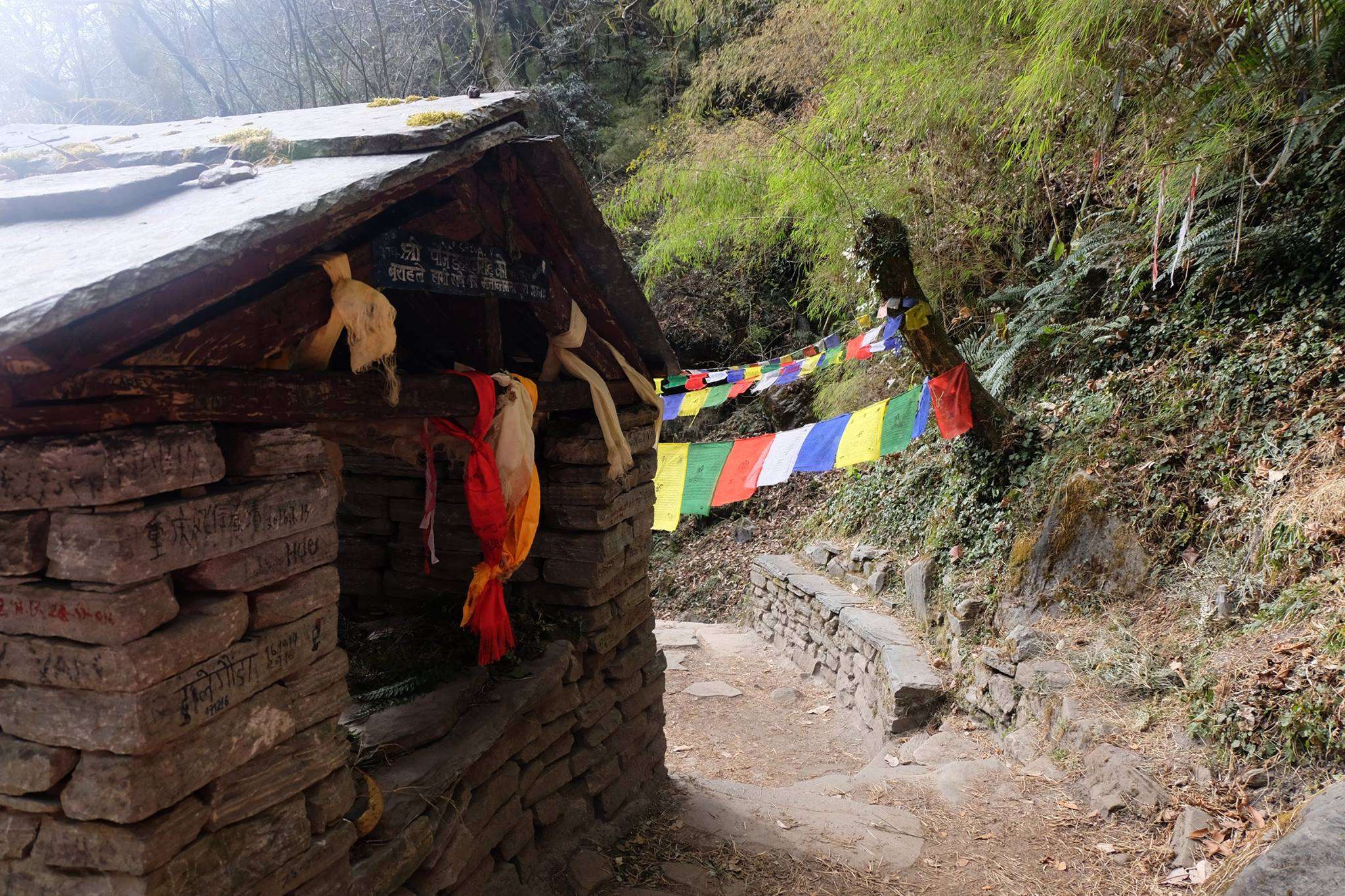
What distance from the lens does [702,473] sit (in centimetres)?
725

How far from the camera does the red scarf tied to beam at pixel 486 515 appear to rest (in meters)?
3.23

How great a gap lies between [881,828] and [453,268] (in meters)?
3.78

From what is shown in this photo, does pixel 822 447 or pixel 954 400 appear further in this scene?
pixel 822 447

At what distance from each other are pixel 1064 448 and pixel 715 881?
4.06m

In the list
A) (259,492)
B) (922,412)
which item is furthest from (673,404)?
(259,492)

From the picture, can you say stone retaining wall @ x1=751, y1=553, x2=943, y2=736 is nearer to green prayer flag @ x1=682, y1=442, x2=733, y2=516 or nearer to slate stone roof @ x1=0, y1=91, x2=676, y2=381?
green prayer flag @ x1=682, y1=442, x2=733, y2=516

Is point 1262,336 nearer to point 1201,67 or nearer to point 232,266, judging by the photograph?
point 1201,67

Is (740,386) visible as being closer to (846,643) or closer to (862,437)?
(862,437)

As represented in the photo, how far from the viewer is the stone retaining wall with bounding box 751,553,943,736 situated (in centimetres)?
593

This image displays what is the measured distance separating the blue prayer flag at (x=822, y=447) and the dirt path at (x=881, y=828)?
2.26 meters

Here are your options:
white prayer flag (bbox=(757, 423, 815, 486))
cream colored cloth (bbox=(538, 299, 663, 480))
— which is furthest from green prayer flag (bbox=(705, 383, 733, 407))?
cream colored cloth (bbox=(538, 299, 663, 480))

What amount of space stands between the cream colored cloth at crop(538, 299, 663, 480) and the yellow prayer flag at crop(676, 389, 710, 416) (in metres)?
5.36

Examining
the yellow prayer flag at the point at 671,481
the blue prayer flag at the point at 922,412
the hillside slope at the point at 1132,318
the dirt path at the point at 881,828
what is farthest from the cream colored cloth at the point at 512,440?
the blue prayer flag at the point at 922,412

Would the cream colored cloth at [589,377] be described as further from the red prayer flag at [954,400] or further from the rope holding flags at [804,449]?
the red prayer flag at [954,400]
